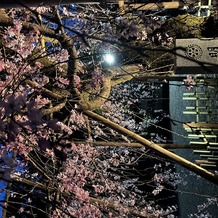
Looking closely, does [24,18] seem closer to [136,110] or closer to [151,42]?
[151,42]

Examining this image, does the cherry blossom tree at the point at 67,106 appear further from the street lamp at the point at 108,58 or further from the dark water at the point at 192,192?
the dark water at the point at 192,192

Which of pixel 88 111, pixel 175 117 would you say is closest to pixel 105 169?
pixel 175 117

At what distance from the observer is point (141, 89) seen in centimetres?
1733

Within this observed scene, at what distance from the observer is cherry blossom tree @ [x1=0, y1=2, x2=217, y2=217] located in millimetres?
5018

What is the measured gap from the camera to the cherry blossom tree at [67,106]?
16.5 feet

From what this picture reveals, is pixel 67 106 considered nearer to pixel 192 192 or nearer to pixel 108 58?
pixel 108 58

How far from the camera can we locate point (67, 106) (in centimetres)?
831

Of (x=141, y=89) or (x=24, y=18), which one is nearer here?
(x=24, y=18)

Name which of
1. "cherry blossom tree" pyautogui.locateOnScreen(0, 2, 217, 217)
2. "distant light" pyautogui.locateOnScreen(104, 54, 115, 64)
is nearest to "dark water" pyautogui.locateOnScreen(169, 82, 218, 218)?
"cherry blossom tree" pyautogui.locateOnScreen(0, 2, 217, 217)

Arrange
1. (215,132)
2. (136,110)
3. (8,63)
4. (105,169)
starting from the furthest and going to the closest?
(136,110)
(105,169)
(215,132)
(8,63)

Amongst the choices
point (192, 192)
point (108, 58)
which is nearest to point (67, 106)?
point (108, 58)

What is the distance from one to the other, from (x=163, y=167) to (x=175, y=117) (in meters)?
1.87

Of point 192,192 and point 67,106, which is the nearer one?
point 67,106

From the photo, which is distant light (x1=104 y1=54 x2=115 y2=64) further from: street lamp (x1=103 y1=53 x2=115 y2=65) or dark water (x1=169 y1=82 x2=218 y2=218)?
dark water (x1=169 y1=82 x2=218 y2=218)
